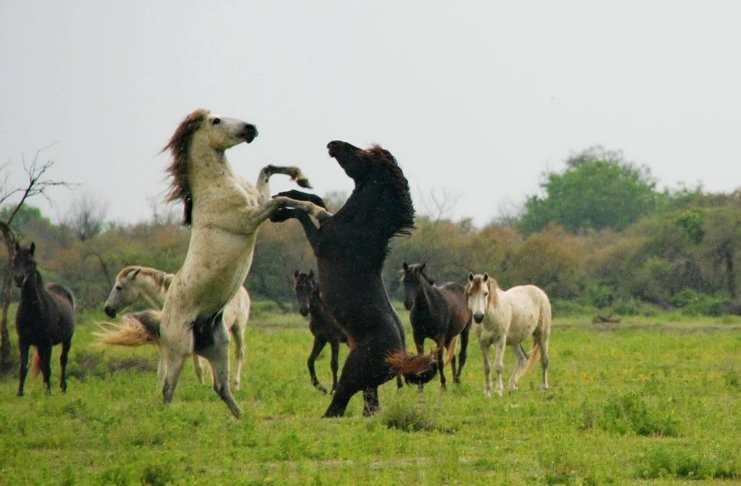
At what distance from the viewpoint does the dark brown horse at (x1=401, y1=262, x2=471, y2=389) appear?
1806 cm

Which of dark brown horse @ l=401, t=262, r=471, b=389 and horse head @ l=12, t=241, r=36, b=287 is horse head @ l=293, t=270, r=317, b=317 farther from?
horse head @ l=12, t=241, r=36, b=287

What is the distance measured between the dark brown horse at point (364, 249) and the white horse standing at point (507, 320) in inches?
180

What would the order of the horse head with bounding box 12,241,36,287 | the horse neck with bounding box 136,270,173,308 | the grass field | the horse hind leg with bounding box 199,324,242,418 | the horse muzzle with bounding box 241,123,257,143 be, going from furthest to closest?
1. the horse neck with bounding box 136,270,173,308
2. the horse head with bounding box 12,241,36,287
3. the horse hind leg with bounding box 199,324,242,418
4. the horse muzzle with bounding box 241,123,257,143
5. the grass field

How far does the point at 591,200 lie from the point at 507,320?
82.7m

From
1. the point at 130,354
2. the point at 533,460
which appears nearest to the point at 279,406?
the point at 533,460

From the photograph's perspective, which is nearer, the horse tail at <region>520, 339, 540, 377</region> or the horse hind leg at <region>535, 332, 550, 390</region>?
the horse hind leg at <region>535, 332, 550, 390</region>

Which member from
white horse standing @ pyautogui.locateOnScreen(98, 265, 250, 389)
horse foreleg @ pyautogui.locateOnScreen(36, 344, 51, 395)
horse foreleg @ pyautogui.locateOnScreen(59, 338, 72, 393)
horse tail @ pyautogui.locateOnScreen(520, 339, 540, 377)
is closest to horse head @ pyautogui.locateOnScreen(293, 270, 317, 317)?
white horse standing @ pyautogui.locateOnScreen(98, 265, 250, 389)

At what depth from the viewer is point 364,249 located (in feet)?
39.3

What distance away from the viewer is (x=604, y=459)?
9898 millimetres

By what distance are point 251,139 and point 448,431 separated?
134 inches

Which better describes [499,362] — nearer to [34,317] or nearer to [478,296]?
[478,296]

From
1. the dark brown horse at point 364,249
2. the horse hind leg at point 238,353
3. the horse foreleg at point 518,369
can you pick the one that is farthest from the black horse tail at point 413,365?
the horse hind leg at point 238,353

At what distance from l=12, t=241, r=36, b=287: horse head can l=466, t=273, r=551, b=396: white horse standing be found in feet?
20.1

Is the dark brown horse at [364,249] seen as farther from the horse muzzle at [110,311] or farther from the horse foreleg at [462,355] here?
the horse foreleg at [462,355]
